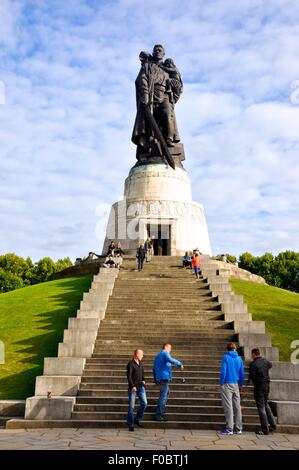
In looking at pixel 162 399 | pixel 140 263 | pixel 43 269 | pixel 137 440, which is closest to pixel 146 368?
pixel 162 399

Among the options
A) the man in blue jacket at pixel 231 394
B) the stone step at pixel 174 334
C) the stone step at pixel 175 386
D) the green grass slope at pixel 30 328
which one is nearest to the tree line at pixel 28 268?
the green grass slope at pixel 30 328

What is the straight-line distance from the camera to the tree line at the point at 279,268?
6397cm

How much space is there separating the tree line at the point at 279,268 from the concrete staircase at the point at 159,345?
43.5m

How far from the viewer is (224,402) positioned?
1045cm

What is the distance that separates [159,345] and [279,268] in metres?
51.6

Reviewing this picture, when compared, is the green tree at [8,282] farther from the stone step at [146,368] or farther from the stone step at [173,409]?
the stone step at [173,409]

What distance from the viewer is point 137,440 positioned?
942 cm

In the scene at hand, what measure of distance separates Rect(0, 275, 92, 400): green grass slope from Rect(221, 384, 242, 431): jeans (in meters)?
5.32

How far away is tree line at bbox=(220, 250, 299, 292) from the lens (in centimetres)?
6397

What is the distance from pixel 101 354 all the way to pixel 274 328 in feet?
21.4

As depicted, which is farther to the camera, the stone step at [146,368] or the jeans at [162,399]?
the stone step at [146,368]

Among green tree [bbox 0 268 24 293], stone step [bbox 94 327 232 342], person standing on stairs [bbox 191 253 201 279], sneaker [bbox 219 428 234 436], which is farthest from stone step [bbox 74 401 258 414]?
green tree [bbox 0 268 24 293]

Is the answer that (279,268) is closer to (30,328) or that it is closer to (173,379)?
(30,328)
